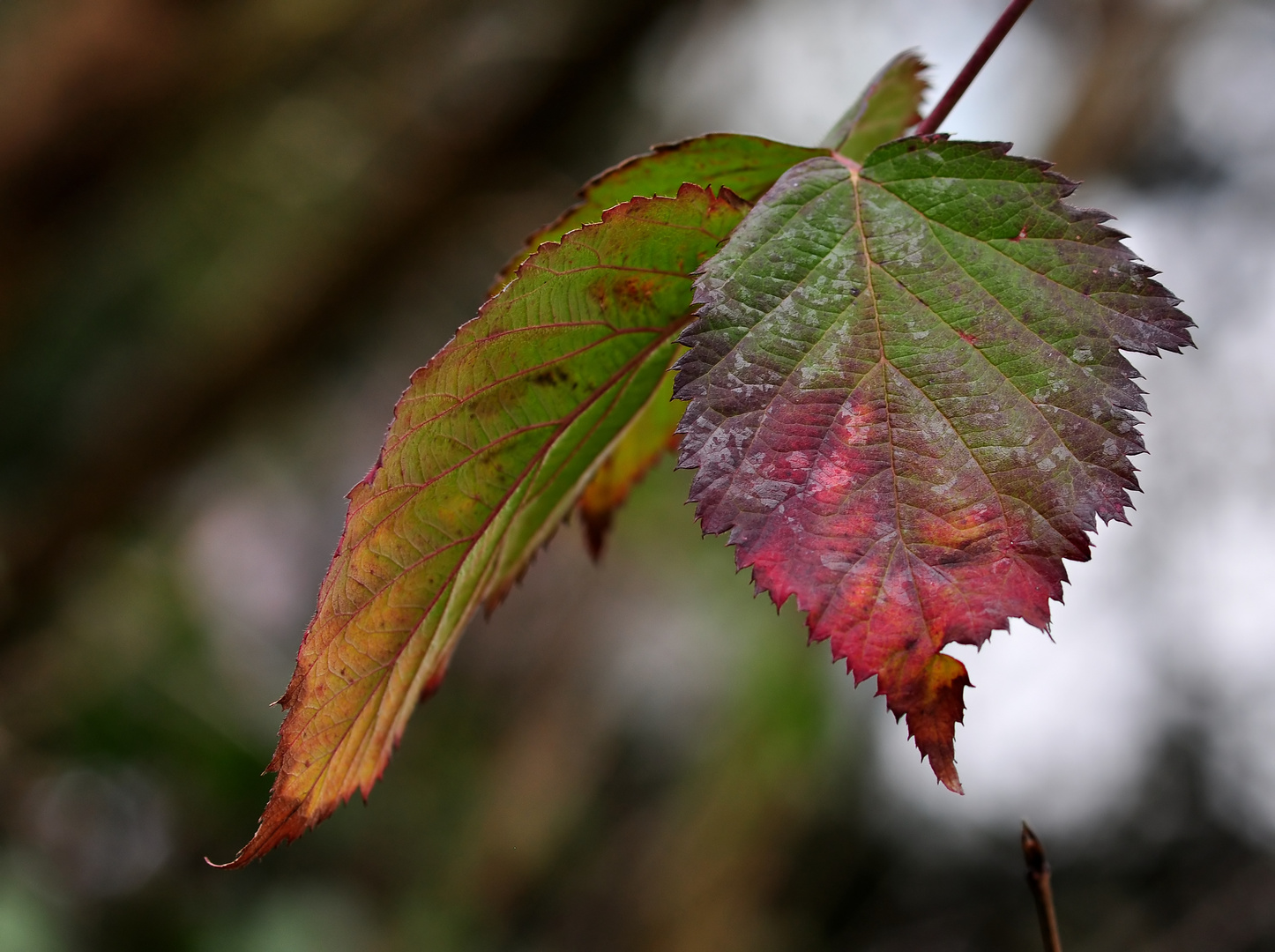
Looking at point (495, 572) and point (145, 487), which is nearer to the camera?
point (495, 572)

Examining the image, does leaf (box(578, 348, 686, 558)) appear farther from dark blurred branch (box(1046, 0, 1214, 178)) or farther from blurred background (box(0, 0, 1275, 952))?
dark blurred branch (box(1046, 0, 1214, 178))

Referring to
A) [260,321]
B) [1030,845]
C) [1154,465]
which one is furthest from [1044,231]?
[1154,465]

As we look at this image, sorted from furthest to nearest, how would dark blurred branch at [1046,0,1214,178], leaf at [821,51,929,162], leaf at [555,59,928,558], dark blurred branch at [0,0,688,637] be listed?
dark blurred branch at [1046,0,1214,178]
dark blurred branch at [0,0,688,637]
leaf at [821,51,929,162]
leaf at [555,59,928,558]

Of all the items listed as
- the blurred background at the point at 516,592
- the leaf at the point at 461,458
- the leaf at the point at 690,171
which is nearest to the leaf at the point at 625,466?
the leaf at the point at 690,171

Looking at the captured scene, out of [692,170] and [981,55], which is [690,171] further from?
[981,55]

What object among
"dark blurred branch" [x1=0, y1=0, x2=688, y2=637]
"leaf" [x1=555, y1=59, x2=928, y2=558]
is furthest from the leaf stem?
"dark blurred branch" [x1=0, y1=0, x2=688, y2=637]

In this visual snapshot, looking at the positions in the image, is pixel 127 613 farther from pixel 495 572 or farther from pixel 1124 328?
pixel 1124 328

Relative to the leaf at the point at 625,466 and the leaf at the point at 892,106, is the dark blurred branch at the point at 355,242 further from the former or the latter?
the leaf at the point at 625,466
